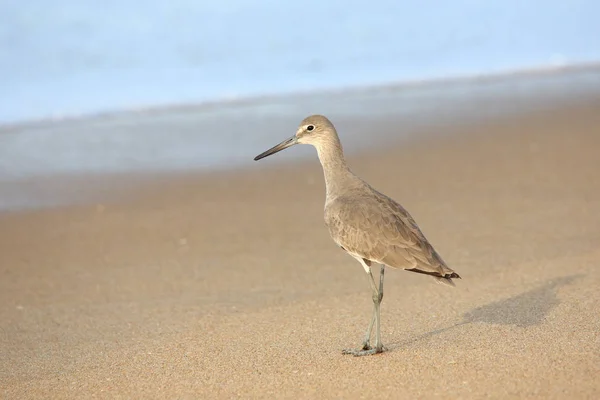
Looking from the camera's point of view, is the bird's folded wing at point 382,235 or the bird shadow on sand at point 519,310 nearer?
the bird's folded wing at point 382,235

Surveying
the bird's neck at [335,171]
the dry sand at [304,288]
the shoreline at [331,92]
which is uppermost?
the bird's neck at [335,171]

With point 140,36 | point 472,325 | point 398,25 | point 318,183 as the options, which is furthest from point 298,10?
point 472,325

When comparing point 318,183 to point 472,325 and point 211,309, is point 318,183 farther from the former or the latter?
point 472,325

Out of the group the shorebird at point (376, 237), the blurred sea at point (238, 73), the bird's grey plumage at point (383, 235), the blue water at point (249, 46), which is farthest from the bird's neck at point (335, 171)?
the blue water at point (249, 46)

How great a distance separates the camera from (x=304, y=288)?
22.2 ft

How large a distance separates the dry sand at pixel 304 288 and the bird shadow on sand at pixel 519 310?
0.7 inches

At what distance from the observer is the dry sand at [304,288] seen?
16.1 feet

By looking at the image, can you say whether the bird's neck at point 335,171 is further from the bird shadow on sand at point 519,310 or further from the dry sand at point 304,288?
the bird shadow on sand at point 519,310

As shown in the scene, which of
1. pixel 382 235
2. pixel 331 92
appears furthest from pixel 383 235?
pixel 331 92

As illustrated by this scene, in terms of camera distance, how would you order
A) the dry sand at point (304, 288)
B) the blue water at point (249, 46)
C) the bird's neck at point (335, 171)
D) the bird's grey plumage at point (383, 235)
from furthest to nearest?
the blue water at point (249, 46) → the bird's neck at point (335, 171) → the bird's grey plumage at point (383, 235) → the dry sand at point (304, 288)

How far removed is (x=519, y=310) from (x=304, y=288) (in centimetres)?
162

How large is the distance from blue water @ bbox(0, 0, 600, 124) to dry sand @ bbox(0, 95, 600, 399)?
171 inches

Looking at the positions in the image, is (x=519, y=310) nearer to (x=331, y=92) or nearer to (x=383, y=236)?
(x=383, y=236)

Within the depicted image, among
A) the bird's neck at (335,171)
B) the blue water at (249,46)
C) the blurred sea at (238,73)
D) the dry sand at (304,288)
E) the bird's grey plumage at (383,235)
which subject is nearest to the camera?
the dry sand at (304,288)
